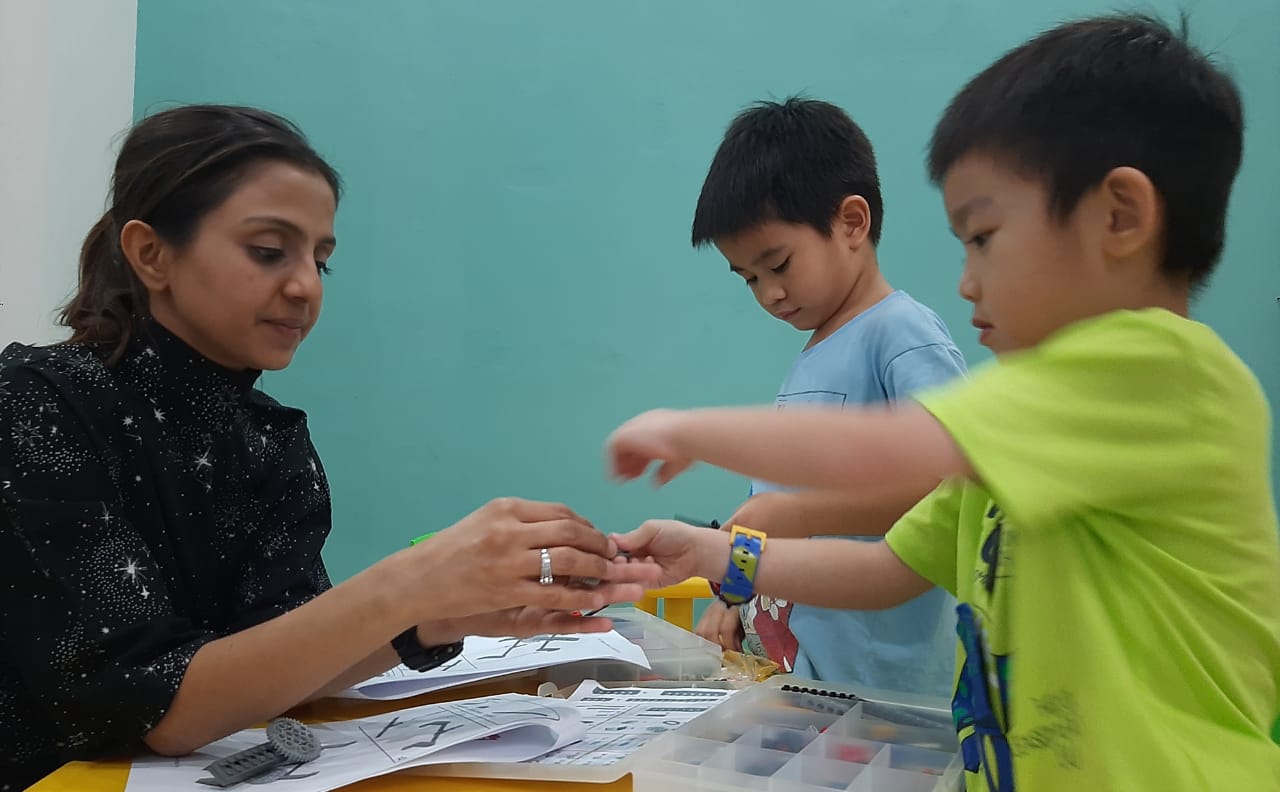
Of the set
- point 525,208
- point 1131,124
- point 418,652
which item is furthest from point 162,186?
point 525,208

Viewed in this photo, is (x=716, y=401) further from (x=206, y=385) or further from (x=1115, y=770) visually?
(x=1115, y=770)

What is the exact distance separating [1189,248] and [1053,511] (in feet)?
0.73

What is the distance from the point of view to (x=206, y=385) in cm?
81

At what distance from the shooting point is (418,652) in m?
0.77

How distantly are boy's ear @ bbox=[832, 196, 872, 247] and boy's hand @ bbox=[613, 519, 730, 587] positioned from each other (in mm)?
500

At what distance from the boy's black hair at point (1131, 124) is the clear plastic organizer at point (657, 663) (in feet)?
1.75

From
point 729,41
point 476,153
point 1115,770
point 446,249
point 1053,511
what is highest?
point 729,41

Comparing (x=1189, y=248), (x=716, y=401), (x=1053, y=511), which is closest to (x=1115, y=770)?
(x=1053, y=511)

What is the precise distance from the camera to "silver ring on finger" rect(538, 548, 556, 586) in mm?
663

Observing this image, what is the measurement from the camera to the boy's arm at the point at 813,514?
890 mm

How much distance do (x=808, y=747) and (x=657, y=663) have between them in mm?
302

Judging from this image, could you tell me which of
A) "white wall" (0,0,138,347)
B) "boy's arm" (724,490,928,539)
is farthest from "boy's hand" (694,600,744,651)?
"white wall" (0,0,138,347)

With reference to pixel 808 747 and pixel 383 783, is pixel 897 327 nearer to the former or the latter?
pixel 808 747

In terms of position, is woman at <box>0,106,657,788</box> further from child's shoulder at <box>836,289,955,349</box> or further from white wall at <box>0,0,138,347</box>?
white wall at <box>0,0,138,347</box>
